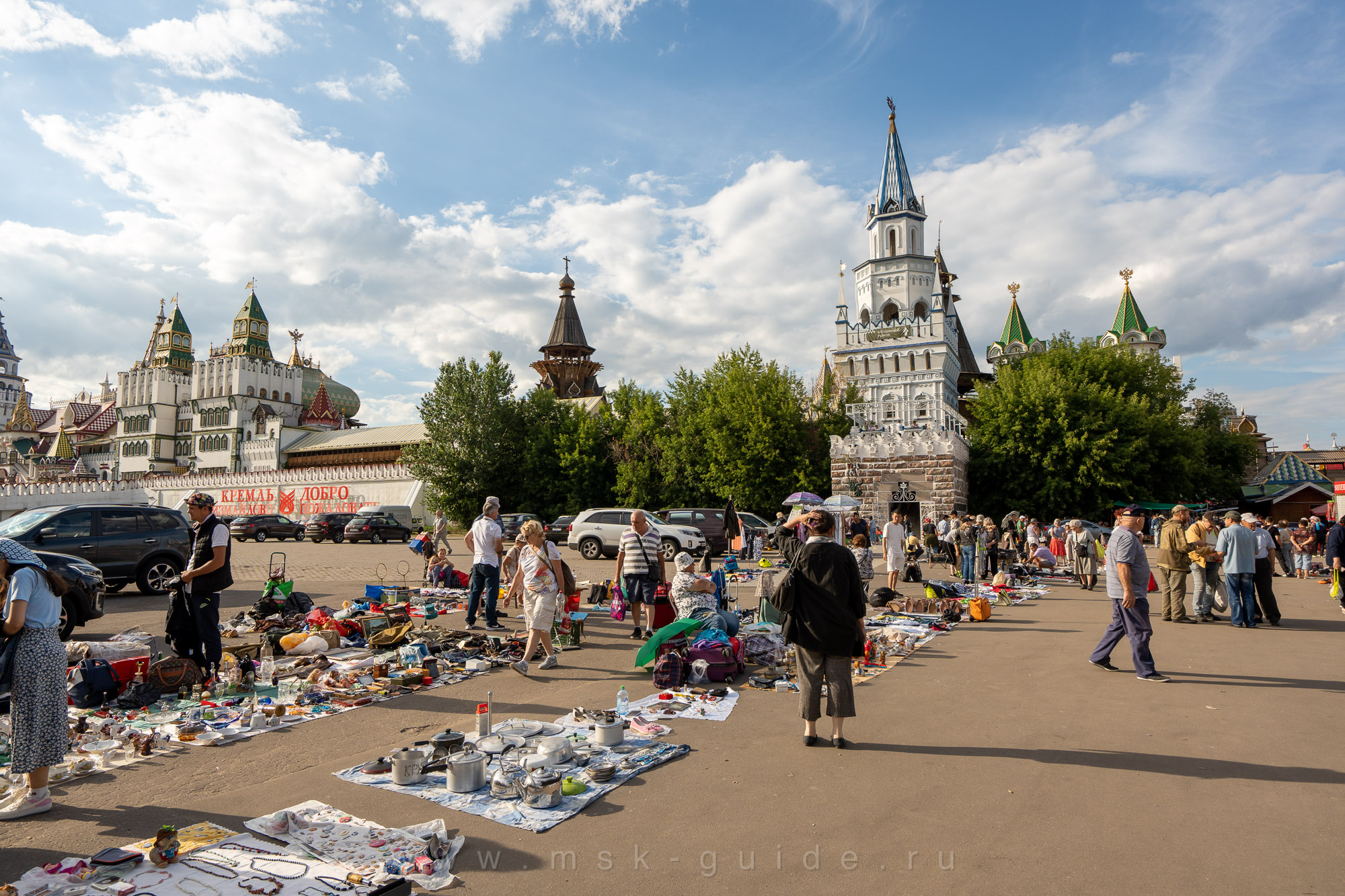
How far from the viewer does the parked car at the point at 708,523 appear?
22906 mm

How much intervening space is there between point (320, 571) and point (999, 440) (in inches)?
1182

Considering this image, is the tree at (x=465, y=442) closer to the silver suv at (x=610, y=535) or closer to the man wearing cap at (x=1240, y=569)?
the silver suv at (x=610, y=535)

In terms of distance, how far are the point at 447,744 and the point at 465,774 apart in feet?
1.96

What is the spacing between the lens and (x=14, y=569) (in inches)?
170

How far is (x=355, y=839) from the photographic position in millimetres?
3779

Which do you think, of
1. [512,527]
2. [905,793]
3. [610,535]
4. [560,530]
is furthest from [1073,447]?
[905,793]

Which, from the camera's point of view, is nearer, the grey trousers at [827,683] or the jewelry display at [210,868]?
the jewelry display at [210,868]

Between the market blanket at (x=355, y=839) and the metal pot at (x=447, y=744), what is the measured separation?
0.86m

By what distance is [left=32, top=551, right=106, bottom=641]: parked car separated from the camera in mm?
9102

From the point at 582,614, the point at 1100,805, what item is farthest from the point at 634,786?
the point at 582,614

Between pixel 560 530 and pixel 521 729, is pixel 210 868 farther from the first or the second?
pixel 560 530

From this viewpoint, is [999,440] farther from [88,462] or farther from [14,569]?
[88,462]

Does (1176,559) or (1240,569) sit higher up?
(1176,559)

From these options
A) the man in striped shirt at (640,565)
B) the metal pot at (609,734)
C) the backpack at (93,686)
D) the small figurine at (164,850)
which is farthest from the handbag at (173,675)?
the man in striped shirt at (640,565)
